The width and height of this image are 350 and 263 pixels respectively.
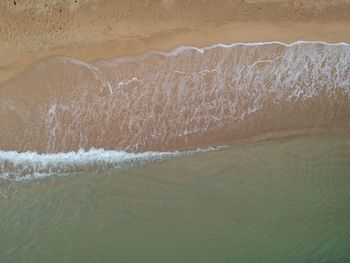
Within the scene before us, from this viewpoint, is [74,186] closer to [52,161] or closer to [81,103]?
[52,161]

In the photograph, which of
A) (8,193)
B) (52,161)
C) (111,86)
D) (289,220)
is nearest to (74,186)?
(52,161)

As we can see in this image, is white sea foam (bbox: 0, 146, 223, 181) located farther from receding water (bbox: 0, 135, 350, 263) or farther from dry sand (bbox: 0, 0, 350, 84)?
dry sand (bbox: 0, 0, 350, 84)

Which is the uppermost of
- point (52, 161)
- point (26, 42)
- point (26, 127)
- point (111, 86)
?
point (26, 42)

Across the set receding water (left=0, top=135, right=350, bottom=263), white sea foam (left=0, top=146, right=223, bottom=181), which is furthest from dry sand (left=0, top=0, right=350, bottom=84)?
receding water (left=0, top=135, right=350, bottom=263)

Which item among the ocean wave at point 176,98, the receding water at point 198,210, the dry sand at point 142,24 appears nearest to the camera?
the dry sand at point 142,24

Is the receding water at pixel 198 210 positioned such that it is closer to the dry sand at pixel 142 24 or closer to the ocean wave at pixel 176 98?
the ocean wave at pixel 176 98

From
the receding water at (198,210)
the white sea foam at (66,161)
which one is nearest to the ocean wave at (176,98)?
the white sea foam at (66,161)
